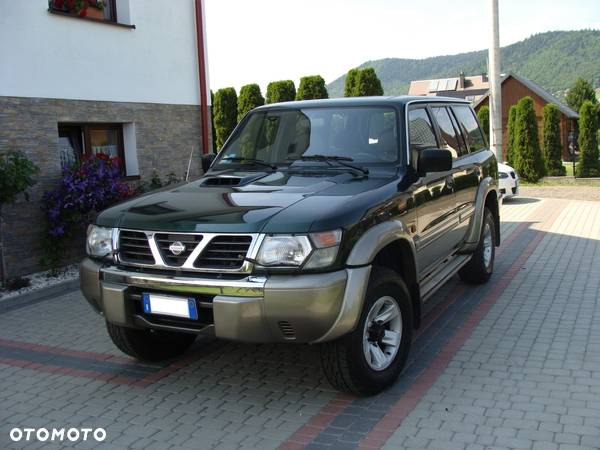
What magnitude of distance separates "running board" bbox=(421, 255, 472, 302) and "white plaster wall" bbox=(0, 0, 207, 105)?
5.65m

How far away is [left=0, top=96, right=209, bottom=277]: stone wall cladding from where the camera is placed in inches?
304

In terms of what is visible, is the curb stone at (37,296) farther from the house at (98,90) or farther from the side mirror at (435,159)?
the side mirror at (435,159)

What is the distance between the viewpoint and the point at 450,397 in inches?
162

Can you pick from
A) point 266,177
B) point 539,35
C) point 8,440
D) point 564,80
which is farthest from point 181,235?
point 539,35

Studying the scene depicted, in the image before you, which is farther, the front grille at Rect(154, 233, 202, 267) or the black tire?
the black tire

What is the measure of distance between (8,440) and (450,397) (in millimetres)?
2779

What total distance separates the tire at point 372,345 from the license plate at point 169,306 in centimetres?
86

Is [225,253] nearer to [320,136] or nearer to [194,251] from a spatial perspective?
[194,251]

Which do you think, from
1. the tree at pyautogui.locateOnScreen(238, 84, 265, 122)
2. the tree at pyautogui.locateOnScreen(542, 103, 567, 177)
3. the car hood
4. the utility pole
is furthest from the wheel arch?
the tree at pyautogui.locateOnScreen(542, 103, 567, 177)

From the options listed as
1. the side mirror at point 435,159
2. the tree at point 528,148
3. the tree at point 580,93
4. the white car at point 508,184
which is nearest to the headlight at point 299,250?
the side mirror at point 435,159

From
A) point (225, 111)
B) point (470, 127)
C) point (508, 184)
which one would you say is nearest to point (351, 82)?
point (225, 111)

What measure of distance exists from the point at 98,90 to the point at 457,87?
103819mm

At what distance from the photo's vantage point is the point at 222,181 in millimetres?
4781

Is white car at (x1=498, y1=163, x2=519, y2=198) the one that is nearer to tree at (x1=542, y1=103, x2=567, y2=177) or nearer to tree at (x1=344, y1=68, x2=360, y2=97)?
tree at (x1=344, y1=68, x2=360, y2=97)
